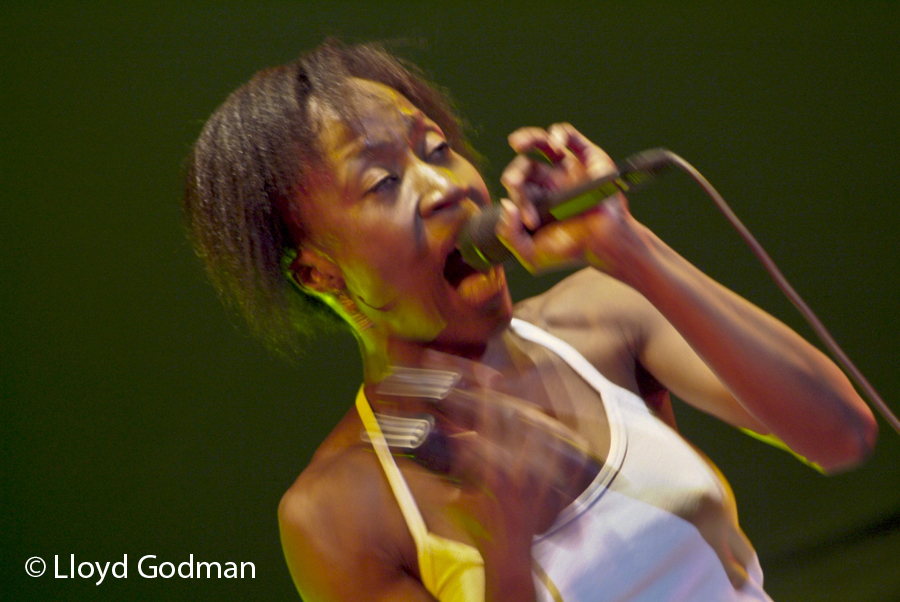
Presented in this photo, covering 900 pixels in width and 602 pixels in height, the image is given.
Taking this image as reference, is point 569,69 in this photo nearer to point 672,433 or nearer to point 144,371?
point 672,433

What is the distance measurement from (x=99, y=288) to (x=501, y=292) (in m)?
0.61

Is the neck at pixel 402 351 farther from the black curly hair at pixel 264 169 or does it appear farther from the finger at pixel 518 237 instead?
the finger at pixel 518 237

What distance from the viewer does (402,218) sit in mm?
711

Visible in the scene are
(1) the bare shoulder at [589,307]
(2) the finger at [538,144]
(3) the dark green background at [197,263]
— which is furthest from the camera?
(3) the dark green background at [197,263]

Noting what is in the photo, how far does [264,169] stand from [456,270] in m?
0.22

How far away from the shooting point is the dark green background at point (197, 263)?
1.00 metres

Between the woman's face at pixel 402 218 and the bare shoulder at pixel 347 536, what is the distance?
0.18 metres

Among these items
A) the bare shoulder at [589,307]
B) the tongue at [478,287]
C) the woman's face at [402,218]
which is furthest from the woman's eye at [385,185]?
the bare shoulder at [589,307]

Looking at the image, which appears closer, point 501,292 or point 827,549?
point 501,292

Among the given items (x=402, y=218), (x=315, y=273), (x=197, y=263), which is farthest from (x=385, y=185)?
(x=197, y=263)

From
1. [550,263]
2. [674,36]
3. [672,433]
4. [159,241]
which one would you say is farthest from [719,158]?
[159,241]

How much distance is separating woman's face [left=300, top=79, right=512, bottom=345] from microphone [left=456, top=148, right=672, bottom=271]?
5 cm

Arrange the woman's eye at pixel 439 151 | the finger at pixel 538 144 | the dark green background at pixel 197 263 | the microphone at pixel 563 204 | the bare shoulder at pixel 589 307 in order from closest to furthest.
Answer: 1. the microphone at pixel 563 204
2. the finger at pixel 538 144
3. the woman's eye at pixel 439 151
4. the bare shoulder at pixel 589 307
5. the dark green background at pixel 197 263

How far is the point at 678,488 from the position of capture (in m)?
0.75
